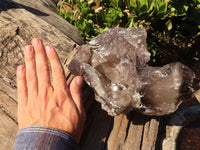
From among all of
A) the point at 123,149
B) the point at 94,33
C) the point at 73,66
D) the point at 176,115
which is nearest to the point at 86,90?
the point at 73,66

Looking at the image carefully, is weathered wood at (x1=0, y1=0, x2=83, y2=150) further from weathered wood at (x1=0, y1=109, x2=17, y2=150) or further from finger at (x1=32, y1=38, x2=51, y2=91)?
finger at (x1=32, y1=38, x2=51, y2=91)

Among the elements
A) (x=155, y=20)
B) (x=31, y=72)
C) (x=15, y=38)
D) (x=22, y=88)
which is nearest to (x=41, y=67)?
(x=31, y=72)

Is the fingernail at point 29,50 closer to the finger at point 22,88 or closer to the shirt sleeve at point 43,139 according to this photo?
the finger at point 22,88

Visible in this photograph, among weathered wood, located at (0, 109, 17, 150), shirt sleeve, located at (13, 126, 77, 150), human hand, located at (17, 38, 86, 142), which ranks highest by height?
human hand, located at (17, 38, 86, 142)

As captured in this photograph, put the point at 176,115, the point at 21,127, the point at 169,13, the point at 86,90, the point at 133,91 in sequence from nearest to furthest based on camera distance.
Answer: the point at 21,127 → the point at 133,91 → the point at 86,90 → the point at 176,115 → the point at 169,13

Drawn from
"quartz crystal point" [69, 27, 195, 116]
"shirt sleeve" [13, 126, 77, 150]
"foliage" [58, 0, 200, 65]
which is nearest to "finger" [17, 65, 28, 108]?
"shirt sleeve" [13, 126, 77, 150]

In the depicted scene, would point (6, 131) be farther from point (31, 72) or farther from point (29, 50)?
point (29, 50)

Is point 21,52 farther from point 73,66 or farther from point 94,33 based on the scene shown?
point 94,33
